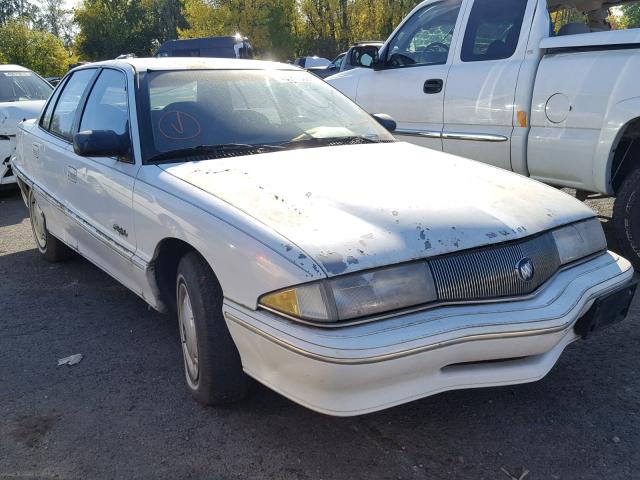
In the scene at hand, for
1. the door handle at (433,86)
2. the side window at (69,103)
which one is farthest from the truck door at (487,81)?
the side window at (69,103)

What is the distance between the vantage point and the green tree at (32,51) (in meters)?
27.7

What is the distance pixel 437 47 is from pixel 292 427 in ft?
12.9

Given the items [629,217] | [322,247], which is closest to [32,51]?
[629,217]

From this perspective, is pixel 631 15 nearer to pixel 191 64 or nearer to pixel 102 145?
pixel 191 64

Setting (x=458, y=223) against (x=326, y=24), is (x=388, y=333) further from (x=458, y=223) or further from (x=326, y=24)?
(x=326, y=24)

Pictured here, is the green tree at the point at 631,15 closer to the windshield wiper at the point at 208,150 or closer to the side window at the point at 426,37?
the side window at the point at 426,37

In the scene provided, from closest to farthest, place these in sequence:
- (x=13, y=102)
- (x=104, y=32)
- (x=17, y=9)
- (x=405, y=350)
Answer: (x=405, y=350), (x=13, y=102), (x=104, y=32), (x=17, y=9)

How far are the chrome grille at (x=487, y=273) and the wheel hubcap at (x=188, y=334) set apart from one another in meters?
1.11

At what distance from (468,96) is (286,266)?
11.2 ft

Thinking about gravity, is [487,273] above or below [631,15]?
below

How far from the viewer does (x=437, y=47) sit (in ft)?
18.7

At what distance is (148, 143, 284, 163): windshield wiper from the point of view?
332cm

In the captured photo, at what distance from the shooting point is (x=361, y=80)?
6.40 metres

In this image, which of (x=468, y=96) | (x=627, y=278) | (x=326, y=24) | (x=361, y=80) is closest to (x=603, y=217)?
(x=468, y=96)
